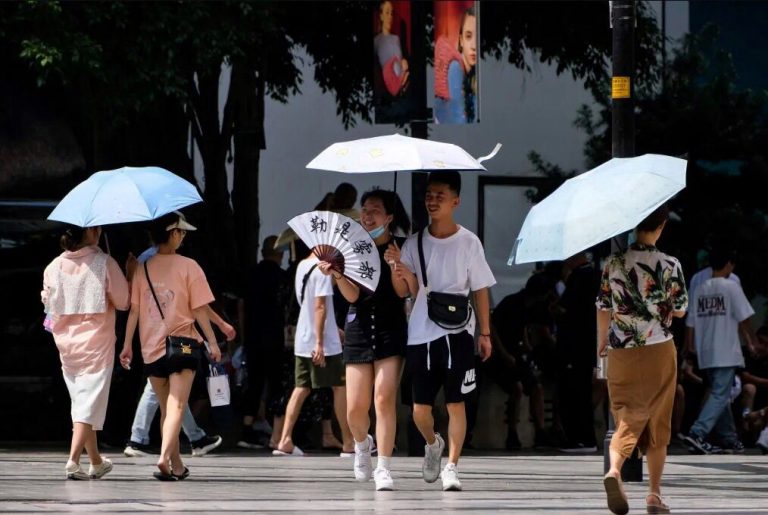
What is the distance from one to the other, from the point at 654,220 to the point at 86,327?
379 cm

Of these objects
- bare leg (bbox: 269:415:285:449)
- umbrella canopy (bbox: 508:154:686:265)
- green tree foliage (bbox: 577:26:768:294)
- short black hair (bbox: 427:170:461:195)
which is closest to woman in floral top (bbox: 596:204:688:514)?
umbrella canopy (bbox: 508:154:686:265)

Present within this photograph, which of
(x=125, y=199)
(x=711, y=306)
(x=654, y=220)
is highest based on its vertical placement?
(x=125, y=199)

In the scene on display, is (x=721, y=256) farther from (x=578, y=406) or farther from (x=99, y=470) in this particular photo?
(x=99, y=470)

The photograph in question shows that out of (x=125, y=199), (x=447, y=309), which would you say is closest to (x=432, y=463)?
(x=447, y=309)

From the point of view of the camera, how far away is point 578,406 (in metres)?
15.9

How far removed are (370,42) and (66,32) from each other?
391 cm

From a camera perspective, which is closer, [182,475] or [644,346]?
[644,346]

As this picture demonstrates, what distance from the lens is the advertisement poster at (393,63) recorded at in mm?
14422

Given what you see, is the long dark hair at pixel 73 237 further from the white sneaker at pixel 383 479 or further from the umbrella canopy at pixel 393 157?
the white sneaker at pixel 383 479

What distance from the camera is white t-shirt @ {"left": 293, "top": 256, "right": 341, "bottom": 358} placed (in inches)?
535

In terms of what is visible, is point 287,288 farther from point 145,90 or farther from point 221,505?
point 221,505

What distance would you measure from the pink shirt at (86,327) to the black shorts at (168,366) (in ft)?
0.93

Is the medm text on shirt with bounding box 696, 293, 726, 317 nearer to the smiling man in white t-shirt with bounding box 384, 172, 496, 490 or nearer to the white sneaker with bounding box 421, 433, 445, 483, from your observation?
the white sneaker with bounding box 421, 433, 445, 483

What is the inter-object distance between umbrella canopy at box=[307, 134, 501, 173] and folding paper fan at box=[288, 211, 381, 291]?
439mm
